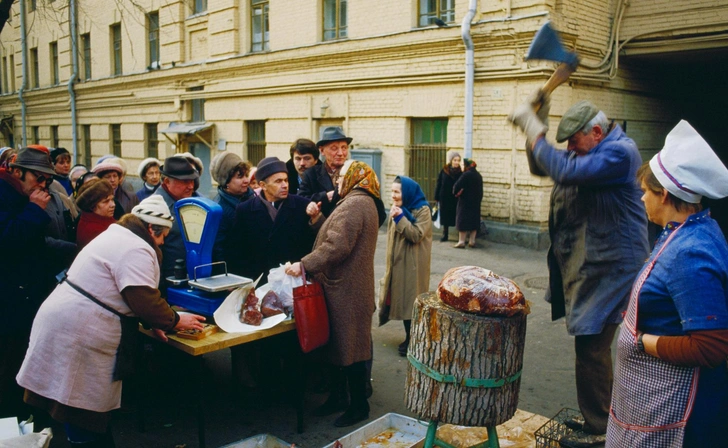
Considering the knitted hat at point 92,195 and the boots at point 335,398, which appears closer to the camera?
the knitted hat at point 92,195

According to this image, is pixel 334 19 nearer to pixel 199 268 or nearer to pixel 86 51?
pixel 199 268

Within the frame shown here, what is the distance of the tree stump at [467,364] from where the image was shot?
10.2ft

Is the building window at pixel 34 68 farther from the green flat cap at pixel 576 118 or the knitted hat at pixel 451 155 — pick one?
the green flat cap at pixel 576 118

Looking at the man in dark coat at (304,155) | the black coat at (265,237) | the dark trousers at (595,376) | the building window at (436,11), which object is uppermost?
the building window at (436,11)

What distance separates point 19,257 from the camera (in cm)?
391

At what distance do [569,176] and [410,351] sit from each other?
1.34 metres

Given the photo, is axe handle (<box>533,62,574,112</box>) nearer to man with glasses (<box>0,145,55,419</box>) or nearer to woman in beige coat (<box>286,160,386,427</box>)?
woman in beige coat (<box>286,160,386,427</box>)

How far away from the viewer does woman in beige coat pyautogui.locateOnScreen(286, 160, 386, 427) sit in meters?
4.05

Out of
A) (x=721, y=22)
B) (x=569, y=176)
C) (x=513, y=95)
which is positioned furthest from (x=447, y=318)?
(x=721, y=22)

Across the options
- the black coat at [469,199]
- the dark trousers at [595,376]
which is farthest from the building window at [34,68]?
the dark trousers at [595,376]

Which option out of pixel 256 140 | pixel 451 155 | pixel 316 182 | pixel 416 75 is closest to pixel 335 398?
pixel 316 182

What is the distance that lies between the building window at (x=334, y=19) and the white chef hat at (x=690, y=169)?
1219 centimetres

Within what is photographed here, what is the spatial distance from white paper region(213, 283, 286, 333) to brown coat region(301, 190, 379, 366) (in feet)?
1.38

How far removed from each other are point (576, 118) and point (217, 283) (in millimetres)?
2431
